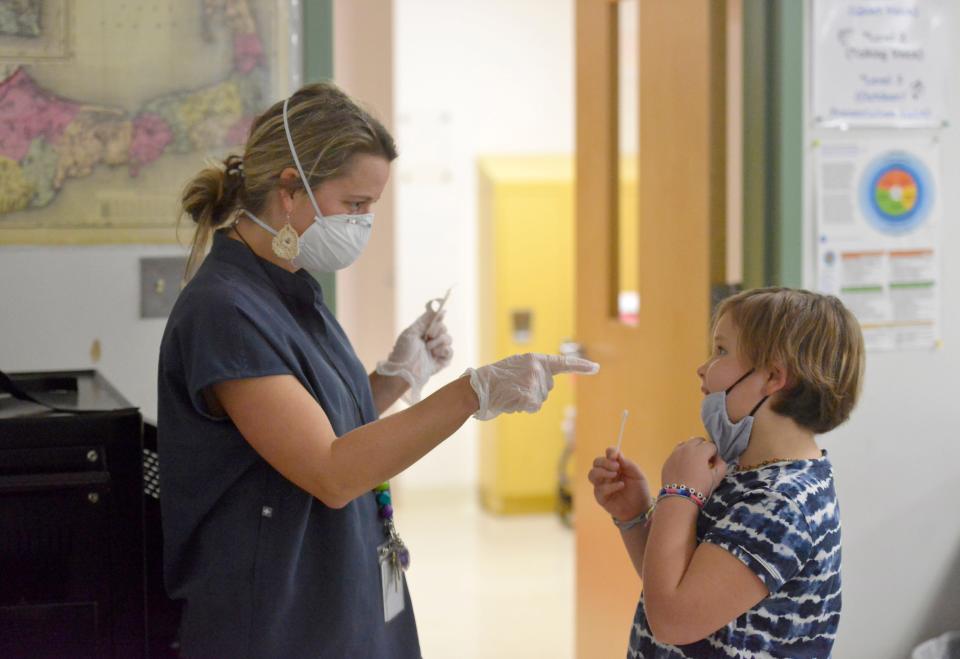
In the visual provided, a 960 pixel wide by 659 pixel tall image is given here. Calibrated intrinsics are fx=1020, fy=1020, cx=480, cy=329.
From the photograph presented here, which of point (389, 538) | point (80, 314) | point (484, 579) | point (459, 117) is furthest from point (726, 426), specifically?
point (459, 117)

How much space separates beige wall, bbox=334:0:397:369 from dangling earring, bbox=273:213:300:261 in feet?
2.76

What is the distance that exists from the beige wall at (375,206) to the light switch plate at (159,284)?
417 mm

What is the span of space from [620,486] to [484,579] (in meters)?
2.66

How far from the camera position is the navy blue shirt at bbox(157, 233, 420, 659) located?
4.24 ft

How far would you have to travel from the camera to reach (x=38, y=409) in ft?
4.63

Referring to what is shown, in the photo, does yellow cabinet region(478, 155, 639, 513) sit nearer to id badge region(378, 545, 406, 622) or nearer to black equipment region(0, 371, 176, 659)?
id badge region(378, 545, 406, 622)

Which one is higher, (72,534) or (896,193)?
(896,193)

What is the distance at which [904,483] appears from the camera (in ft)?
7.48

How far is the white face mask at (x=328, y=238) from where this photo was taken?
4.66 ft

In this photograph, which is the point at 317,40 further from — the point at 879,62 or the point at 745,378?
the point at 879,62

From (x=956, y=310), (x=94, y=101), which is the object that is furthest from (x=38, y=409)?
(x=956, y=310)

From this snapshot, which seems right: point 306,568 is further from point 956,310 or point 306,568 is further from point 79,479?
point 956,310

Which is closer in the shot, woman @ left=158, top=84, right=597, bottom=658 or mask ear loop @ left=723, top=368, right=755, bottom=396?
woman @ left=158, top=84, right=597, bottom=658

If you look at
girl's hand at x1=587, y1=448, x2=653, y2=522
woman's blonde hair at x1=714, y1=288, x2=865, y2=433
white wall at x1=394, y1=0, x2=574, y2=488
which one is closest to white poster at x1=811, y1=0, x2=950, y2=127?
woman's blonde hair at x1=714, y1=288, x2=865, y2=433
